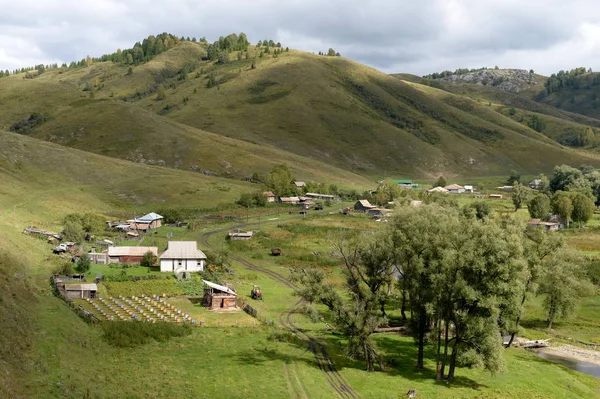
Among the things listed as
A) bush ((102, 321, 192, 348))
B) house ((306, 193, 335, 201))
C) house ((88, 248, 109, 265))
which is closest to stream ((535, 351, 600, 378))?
bush ((102, 321, 192, 348))

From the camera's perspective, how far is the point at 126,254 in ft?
280

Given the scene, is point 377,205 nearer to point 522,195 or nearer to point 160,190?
point 522,195

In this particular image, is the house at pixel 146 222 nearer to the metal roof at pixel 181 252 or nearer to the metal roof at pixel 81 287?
the metal roof at pixel 181 252

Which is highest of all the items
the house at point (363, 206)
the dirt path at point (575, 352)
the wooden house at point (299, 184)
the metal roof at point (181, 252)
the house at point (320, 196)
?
the wooden house at point (299, 184)

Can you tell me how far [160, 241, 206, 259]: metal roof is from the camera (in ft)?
264

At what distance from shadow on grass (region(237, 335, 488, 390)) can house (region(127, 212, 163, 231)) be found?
69566 mm

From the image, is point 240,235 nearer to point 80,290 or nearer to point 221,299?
point 221,299

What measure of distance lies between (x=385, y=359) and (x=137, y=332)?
76.9 ft

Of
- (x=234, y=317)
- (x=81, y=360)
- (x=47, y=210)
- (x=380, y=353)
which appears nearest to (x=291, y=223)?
(x=47, y=210)

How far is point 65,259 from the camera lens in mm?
78875

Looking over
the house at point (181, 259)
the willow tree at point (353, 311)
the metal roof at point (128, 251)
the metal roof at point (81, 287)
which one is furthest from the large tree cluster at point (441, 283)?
the metal roof at point (128, 251)

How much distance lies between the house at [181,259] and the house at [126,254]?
633cm

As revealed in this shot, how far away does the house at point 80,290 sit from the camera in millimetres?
63031

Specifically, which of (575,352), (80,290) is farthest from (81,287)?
(575,352)
